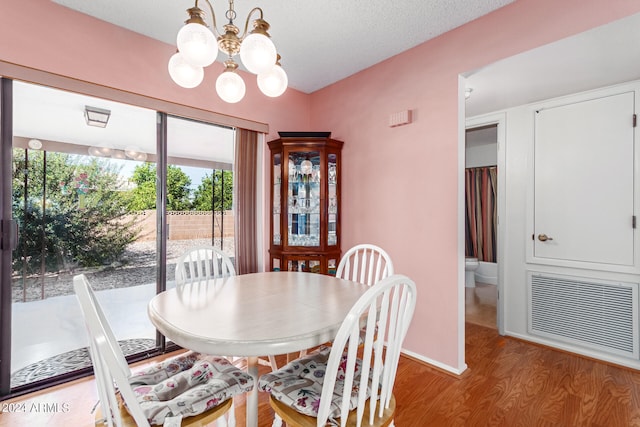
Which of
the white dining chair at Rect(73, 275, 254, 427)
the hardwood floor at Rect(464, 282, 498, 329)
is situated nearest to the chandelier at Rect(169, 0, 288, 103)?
the white dining chair at Rect(73, 275, 254, 427)

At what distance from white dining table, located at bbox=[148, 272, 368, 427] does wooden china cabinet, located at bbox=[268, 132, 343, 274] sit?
43.8 inches

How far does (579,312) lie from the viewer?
8.41 ft

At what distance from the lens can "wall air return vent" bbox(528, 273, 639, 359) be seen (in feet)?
7.73

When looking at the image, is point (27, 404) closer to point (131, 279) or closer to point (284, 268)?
point (131, 279)

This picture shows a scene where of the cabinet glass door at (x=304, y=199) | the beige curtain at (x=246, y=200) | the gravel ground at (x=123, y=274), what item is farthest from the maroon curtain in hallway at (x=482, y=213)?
the gravel ground at (x=123, y=274)

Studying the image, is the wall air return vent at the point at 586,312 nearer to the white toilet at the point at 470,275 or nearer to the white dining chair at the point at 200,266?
the white toilet at the point at 470,275

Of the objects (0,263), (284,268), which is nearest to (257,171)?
(284,268)

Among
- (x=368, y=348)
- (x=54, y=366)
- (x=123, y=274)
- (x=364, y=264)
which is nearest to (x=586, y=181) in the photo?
(x=364, y=264)

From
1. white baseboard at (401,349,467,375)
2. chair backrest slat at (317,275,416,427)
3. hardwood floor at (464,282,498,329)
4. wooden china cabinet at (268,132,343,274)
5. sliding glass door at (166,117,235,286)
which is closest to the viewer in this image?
chair backrest slat at (317,275,416,427)

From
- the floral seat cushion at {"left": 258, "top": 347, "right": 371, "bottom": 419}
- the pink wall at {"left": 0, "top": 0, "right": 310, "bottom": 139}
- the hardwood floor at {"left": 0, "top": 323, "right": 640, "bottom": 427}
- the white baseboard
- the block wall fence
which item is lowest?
the hardwood floor at {"left": 0, "top": 323, "right": 640, "bottom": 427}

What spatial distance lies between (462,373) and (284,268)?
1735 mm

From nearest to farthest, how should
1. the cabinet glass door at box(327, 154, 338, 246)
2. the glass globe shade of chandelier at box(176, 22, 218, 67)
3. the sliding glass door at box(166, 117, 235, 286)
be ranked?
1. the glass globe shade of chandelier at box(176, 22, 218, 67)
2. the sliding glass door at box(166, 117, 235, 286)
3. the cabinet glass door at box(327, 154, 338, 246)

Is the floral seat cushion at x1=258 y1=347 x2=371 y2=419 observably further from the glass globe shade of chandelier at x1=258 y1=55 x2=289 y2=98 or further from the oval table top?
the glass globe shade of chandelier at x1=258 y1=55 x2=289 y2=98

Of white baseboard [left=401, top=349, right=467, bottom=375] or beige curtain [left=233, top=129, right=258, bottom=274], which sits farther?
beige curtain [left=233, top=129, right=258, bottom=274]
